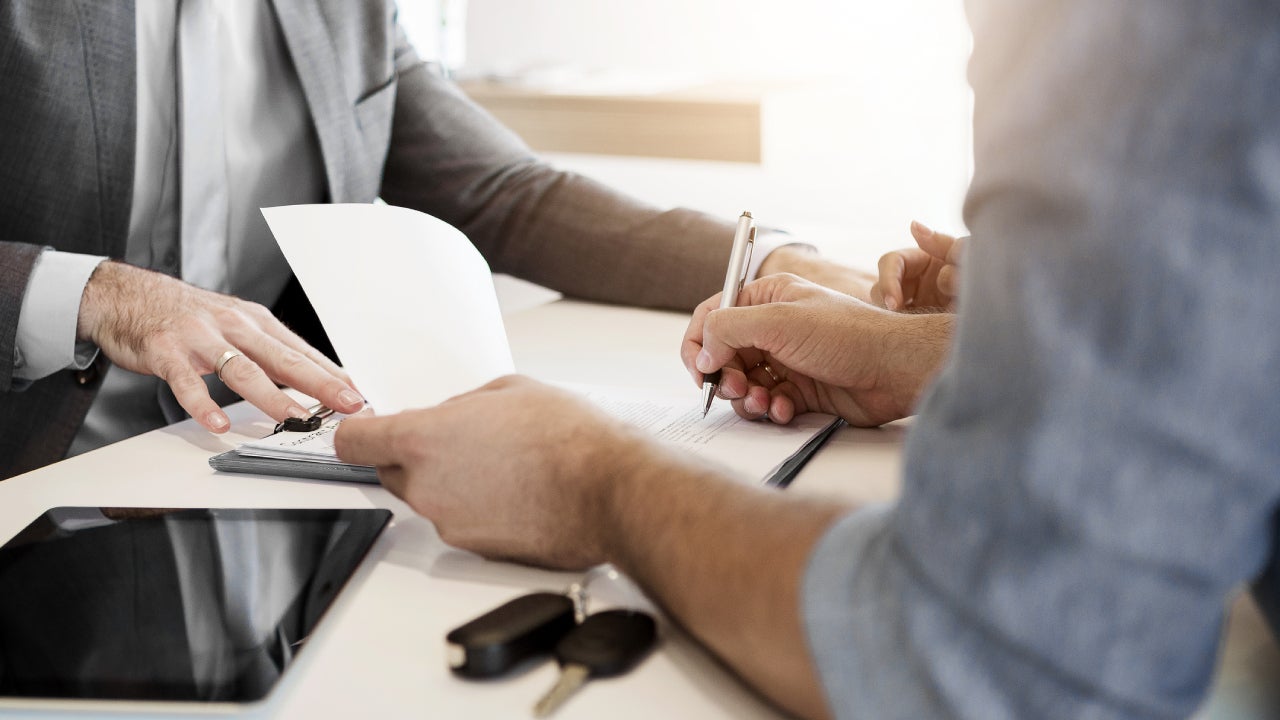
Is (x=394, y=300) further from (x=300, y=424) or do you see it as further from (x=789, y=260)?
(x=789, y=260)

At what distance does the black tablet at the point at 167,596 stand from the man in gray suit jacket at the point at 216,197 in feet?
0.66

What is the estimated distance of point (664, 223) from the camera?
4.18 ft

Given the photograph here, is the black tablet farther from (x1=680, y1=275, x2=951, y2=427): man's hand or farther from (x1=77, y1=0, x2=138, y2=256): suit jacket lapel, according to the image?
(x1=77, y1=0, x2=138, y2=256): suit jacket lapel

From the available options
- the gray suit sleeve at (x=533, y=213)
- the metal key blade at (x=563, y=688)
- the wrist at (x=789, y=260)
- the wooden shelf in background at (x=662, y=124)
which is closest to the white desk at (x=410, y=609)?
the metal key blade at (x=563, y=688)

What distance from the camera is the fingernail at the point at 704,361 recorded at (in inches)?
32.5

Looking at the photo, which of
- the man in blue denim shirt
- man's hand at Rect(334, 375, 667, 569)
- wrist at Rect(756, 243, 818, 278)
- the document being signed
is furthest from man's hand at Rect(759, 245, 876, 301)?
the man in blue denim shirt

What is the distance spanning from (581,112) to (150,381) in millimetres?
1815

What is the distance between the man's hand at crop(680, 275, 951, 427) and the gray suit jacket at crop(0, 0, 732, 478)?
400mm

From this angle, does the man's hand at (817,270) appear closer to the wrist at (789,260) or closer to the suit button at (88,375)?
the wrist at (789,260)

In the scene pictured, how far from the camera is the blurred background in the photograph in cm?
281

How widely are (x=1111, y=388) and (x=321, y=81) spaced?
3.75ft

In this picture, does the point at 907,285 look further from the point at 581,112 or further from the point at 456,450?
the point at 581,112

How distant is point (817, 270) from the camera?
1.12m

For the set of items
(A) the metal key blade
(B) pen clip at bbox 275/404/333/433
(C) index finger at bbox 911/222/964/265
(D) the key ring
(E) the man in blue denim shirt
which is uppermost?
(E) the man in blue denim shirt
